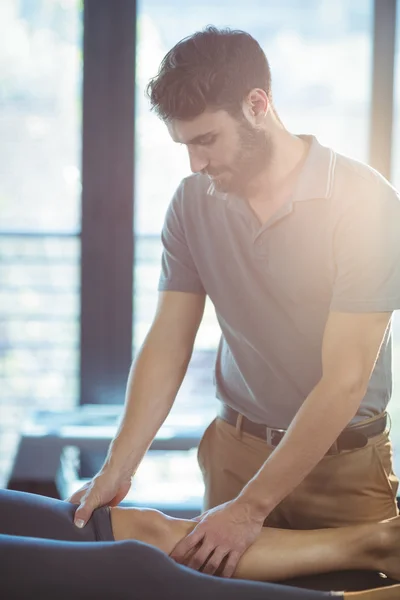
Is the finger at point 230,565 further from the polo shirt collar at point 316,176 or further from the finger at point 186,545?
the polo shirt collar at point 316,176

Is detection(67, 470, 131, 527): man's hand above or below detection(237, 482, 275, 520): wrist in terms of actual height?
below

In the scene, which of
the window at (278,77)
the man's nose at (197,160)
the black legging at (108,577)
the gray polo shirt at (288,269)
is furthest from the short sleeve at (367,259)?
the window at (278,77)

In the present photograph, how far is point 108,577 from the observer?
1.26 meters

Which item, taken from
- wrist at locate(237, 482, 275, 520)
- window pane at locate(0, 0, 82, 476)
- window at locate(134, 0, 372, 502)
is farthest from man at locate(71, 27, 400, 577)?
window pane at locate(0, 0, 82, 476)

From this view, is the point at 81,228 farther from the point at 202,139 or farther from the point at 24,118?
the point at 202,139

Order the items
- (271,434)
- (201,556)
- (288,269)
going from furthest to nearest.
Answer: (271,434) → (288,269) → (201,556)

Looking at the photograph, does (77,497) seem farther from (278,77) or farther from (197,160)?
(278,77)

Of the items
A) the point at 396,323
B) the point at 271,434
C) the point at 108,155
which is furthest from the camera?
the point at 396,323

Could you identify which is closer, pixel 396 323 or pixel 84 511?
pixel 84 511

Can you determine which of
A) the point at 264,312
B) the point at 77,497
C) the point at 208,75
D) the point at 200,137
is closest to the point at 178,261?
the point at 264,312

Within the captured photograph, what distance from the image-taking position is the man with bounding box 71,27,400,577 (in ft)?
4.65

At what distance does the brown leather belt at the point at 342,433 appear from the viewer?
64.8 inches

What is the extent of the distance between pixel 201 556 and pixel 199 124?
2.70 feet

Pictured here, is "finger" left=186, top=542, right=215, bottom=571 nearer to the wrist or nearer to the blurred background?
the wrist
